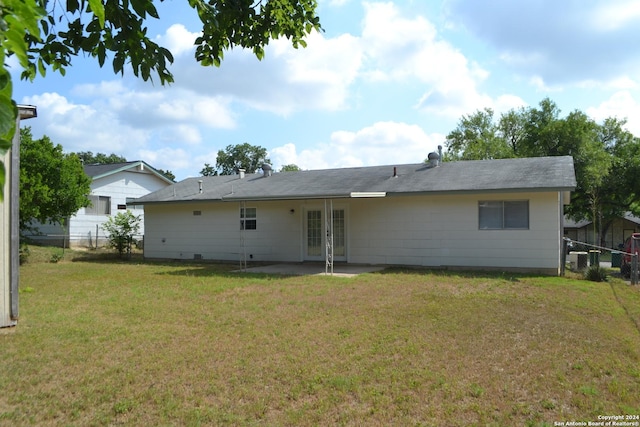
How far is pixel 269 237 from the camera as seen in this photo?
16.7 metres

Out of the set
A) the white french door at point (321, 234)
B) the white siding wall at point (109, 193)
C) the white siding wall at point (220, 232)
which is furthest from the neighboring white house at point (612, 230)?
the white siding wall at point (109, 193)

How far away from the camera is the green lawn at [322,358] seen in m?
3.88

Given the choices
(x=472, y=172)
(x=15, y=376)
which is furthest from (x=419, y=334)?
(x=472, y=172)

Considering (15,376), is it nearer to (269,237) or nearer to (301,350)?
(301,350)

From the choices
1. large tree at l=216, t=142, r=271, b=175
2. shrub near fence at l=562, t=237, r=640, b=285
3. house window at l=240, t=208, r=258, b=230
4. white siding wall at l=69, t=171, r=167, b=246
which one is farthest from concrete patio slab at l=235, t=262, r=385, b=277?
large tree at l=216, t=142, r=271, b=175

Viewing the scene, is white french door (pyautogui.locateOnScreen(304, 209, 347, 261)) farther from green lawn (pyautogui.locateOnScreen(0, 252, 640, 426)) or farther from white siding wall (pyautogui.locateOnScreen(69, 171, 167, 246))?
white siding wall (pyautogui.locateOnScreen(69, 171, 167, 246))

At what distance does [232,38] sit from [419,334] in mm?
4345

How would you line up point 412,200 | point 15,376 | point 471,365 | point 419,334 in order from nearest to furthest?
point 15,376 → point 471,365 → point 419,334 → point 412,200

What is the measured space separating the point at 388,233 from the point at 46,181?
11.7m

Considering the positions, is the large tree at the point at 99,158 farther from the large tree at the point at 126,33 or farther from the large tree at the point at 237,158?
the large tree at the point at 126,33

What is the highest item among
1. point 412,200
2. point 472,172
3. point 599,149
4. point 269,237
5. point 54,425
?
point 599,149

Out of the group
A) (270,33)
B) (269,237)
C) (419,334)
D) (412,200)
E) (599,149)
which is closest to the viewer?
(270,33)

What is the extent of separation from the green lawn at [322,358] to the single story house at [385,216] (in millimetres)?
3577

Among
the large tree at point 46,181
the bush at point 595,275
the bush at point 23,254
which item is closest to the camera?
the bush at point 595,275
